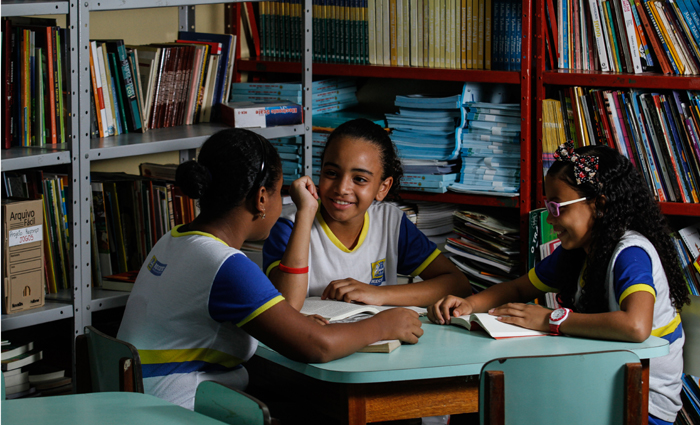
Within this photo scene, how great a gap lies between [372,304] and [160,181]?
860mm

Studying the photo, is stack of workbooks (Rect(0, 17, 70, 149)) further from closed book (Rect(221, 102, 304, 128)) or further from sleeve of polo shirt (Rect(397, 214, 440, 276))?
sleeve of polo shirt (Rect(397, 214, 440, 276))

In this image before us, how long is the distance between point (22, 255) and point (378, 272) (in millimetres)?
973

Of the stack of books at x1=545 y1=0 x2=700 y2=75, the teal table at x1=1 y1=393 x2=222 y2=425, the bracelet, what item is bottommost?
the teal table at x1=1 y1=393 x2=222 y2=425

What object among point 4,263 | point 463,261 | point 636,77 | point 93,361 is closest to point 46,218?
point 4,263

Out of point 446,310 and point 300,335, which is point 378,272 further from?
point 300,335

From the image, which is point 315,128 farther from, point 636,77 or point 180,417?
point 180,417

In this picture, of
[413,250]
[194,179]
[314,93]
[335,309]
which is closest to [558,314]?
[335,309]

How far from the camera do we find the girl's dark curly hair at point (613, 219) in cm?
177

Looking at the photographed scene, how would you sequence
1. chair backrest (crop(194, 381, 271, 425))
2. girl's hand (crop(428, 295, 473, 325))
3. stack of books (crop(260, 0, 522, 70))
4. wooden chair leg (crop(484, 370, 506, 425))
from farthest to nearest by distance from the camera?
stack of books (crop(260, 0, 522, 70)) < girl's hand (crop(428, 295, 473, 325)) < wooden chair leg (crop(484, 370, 506, 425)) < chair backrest (crop(194, 381, 271, 425))

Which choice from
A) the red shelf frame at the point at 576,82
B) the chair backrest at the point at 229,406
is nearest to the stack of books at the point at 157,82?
the red shelf frame at the point at 576,82

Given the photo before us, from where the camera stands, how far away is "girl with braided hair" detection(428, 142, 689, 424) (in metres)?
1.70

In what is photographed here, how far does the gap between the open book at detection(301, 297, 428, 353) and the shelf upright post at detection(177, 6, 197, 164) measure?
45.8 inches

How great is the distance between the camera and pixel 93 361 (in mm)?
1491

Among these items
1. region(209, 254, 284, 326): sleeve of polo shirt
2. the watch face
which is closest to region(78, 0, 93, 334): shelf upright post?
region(209, 254, 284, 326): sleeve of polo shirt
